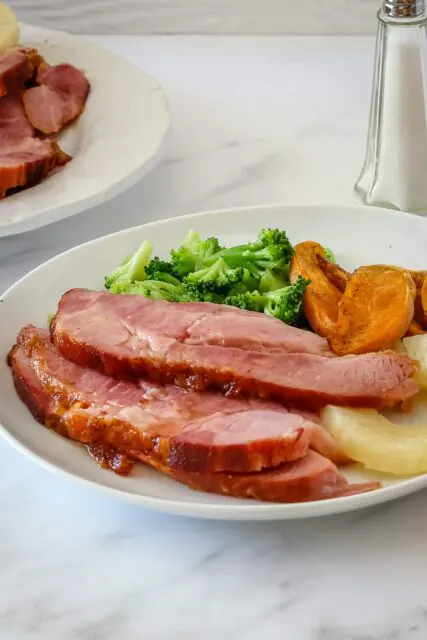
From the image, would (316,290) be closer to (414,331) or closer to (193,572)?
(414,331)

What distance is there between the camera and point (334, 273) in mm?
1884

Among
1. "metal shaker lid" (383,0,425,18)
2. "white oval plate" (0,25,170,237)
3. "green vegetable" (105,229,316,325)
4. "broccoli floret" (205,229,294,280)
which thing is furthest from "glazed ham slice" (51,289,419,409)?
"metal shaker lid" (383,0,425,18)

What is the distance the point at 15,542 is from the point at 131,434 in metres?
0.23

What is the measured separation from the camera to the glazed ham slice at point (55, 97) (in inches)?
102

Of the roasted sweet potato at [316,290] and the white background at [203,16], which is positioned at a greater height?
the white background at [203,16]

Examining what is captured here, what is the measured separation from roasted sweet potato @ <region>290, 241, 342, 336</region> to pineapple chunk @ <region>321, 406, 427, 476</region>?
0.89 ft

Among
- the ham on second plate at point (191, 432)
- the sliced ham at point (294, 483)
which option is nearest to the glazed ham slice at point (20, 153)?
the ham on second plate at point (191, 432)

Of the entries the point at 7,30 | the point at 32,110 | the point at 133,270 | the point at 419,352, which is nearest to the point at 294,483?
the point at 419,352

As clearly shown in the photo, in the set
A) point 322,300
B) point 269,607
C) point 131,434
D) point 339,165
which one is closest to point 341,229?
point 322,300

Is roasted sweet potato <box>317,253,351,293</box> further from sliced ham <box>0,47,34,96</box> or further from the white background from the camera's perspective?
the white background

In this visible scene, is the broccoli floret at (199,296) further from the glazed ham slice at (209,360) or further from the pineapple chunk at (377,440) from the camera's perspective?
the pineapple chunk at (377,440)

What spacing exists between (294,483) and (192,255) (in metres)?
0.69

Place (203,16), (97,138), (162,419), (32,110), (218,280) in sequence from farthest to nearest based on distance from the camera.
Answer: (203,16) < (32,110) < (97,138) < (218,280) < (162,419)

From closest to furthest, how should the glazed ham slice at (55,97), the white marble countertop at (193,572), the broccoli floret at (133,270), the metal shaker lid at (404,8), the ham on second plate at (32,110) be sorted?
1. the white marble countertop at (193,572)
2. the broccoli floret at (133,270)
3. the metal shaker lid at (404,8)
4. the ham on second plate at (32,110)
5. the glazed ham slice at (55,97)
